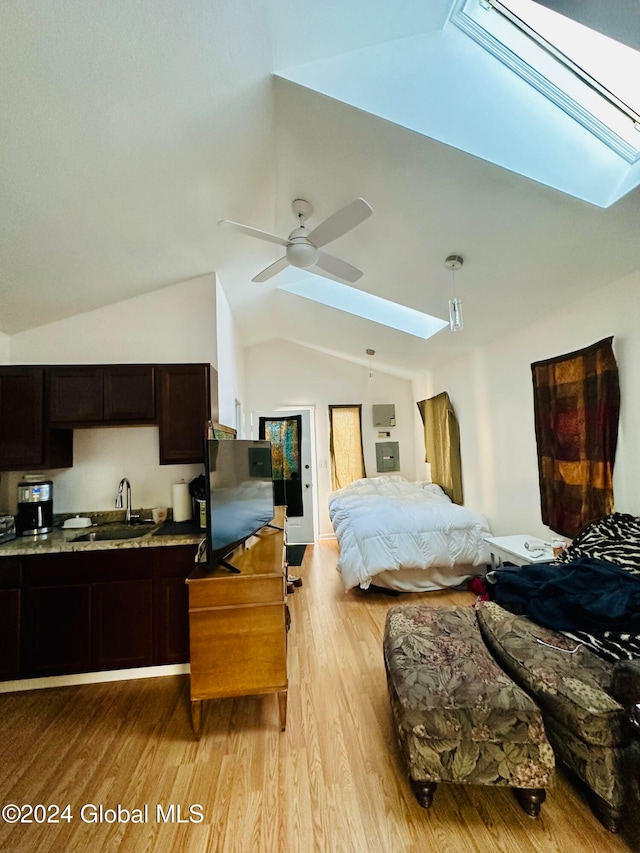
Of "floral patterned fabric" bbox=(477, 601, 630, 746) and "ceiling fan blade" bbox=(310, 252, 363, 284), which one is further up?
"ceiling fan blade" bbox=(310, 252, 363, 284)

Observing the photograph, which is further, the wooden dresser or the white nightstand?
the white nightstand

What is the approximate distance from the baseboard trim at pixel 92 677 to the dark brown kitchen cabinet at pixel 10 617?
0.10 meters

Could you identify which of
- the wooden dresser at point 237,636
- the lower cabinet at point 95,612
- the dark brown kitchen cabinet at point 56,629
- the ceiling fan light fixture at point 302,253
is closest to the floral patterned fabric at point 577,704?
the wooden dresser at point 237,636

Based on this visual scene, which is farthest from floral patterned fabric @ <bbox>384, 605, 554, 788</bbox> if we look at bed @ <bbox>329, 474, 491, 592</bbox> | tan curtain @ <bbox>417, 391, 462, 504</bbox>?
tan curtain @ <bbox>417, 391, 462, 504</bbox>

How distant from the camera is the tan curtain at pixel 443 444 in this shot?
441 cm

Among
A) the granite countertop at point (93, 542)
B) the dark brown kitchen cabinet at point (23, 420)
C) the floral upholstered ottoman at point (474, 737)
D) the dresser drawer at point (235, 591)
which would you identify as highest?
the dark brown kitchen cabinet at point (23, 420)

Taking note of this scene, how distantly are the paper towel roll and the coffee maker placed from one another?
826mm

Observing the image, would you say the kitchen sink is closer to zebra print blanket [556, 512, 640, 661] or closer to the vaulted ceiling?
the vaulted ceiling

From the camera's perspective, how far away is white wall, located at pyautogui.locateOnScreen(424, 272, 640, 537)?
2135mm

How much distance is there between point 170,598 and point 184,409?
1259mm

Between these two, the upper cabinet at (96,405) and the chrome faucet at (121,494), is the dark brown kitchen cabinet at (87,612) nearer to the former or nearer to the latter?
the chrome faucet at (121,494)

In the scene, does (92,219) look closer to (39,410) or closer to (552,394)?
(39,410)

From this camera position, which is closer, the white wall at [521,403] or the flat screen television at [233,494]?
the flat screen television at [233,494]

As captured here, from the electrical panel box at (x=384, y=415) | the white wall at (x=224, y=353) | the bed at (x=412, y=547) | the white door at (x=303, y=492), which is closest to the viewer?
the white wall at (x=224, y=353)
